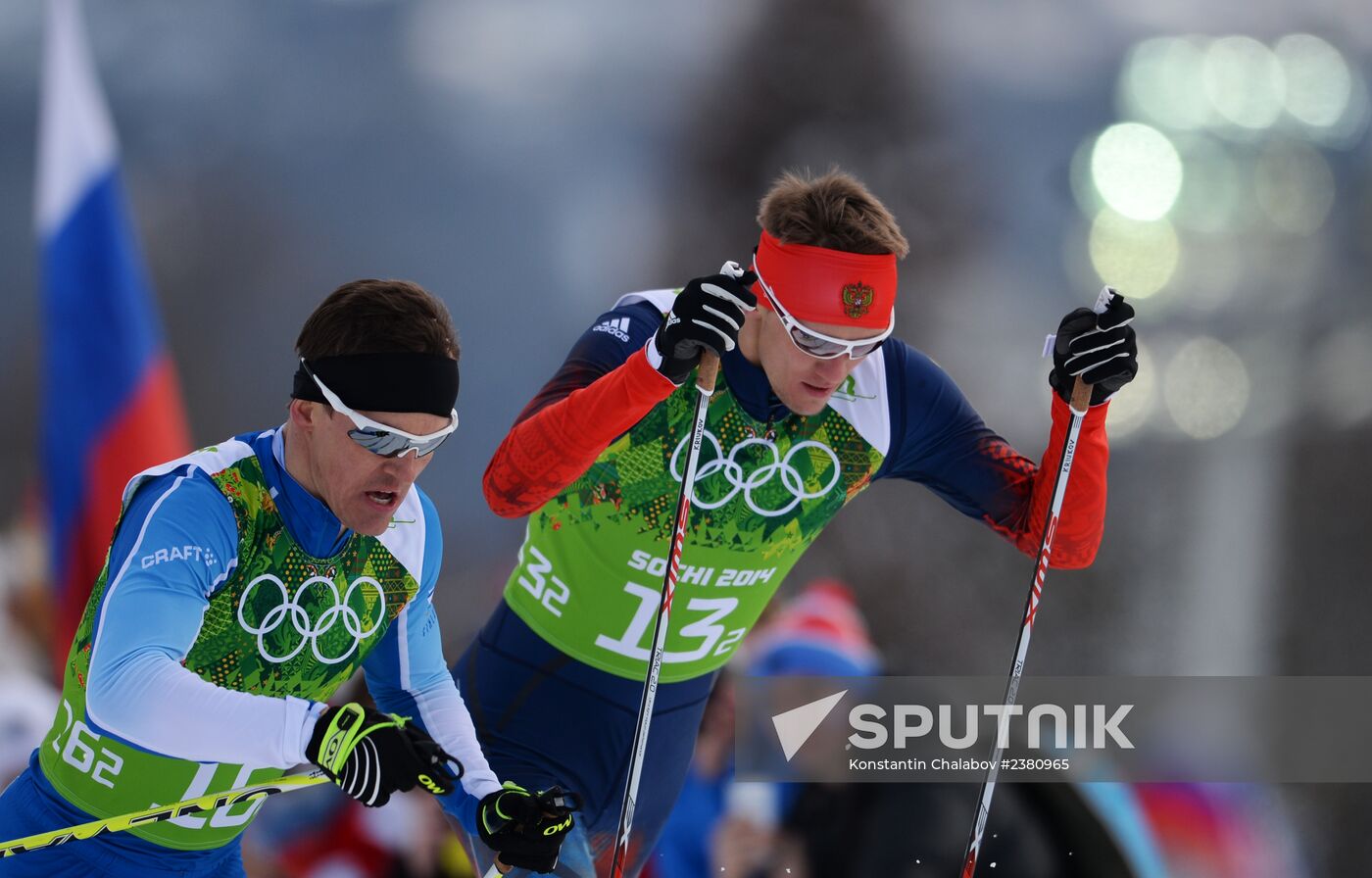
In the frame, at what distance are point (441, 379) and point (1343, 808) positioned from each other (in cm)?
449

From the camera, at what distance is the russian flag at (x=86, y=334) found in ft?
16.4

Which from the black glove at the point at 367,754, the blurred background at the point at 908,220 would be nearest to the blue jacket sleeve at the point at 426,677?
the black glove at the point at 367,754

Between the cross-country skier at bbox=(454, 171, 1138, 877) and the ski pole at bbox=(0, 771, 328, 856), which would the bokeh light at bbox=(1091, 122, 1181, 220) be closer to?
the cross-country skier at bbox=(454, 171, 1138, 877)

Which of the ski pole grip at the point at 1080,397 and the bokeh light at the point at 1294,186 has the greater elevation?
the bokeh light at the point at 1294,186

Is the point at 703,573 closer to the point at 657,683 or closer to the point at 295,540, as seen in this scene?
the point at 657,683

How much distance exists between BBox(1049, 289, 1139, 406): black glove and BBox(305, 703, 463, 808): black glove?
142 cm

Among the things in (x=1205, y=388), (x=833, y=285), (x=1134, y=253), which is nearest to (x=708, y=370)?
(x=833, y=285)

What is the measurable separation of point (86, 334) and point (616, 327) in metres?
3.19

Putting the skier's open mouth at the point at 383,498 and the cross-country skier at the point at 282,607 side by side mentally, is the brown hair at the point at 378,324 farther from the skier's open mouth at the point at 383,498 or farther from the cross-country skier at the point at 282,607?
the skier's open mouth at the point at 383,498

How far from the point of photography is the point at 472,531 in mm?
4961

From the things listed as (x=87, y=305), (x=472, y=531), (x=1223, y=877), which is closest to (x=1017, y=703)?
(x=1223, y=877)

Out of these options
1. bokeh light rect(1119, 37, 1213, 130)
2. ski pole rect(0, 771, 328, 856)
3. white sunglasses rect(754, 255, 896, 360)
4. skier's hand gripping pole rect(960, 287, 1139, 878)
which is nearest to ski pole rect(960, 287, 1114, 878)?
skier's hand gripping pole rect(960, 287, 1139, 878)

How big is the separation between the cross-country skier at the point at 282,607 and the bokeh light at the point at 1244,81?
441 cm

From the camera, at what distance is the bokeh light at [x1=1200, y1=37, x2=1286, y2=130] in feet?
18.1
